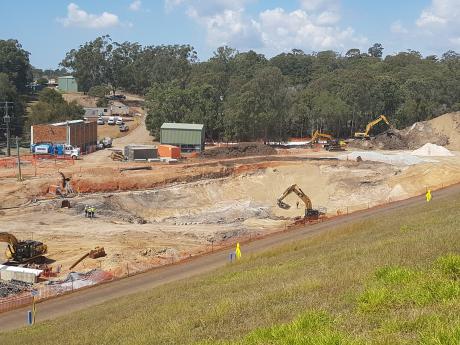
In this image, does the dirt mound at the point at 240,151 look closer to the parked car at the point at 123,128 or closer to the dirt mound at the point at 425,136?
the dirt mound at the point at 425,136

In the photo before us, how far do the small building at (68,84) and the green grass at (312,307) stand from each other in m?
161

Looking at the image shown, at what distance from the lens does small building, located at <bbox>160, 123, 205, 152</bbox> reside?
255 feet

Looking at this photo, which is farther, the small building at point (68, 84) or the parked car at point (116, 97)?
the small building at point (68, 84)

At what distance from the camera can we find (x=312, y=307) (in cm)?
1079

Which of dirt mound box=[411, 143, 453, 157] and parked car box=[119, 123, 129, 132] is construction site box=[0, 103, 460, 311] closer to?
dirt mound box=[411, 143, 453, 157]

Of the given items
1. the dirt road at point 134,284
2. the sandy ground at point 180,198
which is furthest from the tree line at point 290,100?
the dirt road at point 134,284

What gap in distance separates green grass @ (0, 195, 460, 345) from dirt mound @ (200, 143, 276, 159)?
53.0m

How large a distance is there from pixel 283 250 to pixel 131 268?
1120 centimetres

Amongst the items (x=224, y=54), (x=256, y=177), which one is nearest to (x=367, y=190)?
(x=256, y=177)

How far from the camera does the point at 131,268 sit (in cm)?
3406

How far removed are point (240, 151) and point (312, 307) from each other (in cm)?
6358

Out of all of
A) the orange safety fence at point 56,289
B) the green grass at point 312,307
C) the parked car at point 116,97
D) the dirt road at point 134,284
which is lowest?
the orange safety fence at point 56,289

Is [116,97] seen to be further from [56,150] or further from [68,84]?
[56,150]

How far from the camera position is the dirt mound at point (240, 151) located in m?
73.1
